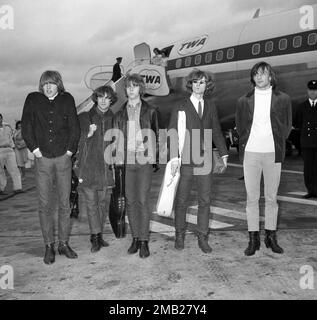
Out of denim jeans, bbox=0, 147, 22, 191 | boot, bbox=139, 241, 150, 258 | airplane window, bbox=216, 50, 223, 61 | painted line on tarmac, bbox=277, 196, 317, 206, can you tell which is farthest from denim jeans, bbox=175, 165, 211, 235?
airplane window, bbox=216, 50, 223, 61

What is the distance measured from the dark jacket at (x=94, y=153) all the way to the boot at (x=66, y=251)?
2.47 feet

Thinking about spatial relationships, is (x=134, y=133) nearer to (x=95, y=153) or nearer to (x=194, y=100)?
(x=95, y=153)

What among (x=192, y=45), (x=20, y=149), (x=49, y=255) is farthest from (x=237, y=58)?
(x=49, y=255)

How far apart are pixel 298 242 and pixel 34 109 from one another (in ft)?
11.9

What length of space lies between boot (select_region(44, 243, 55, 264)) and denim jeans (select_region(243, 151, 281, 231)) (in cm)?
235

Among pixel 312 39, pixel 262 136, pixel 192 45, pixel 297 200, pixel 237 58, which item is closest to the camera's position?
pixel 262 136

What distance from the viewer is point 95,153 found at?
4941 mm

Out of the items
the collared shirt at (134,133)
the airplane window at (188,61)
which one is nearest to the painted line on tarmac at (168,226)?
the collared shirt at (134,133)

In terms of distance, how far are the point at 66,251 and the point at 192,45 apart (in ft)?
40.9

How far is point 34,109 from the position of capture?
14.8 ft

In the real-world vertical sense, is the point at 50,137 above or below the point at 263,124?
below

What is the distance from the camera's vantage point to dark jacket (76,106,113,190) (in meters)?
4.89
